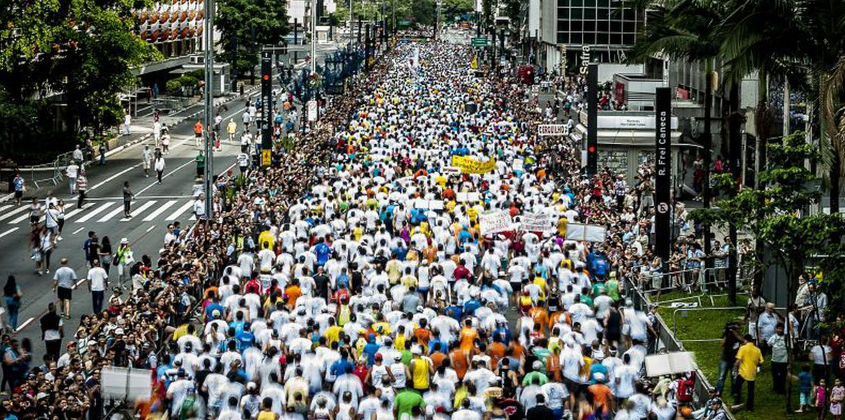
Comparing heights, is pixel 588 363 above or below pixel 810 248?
below

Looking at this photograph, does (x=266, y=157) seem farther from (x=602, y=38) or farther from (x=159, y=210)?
(x=602, y=38)

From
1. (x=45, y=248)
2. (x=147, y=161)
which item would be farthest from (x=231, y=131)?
(x=45, y=248)

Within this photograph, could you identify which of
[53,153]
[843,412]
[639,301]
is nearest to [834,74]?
[843,412]

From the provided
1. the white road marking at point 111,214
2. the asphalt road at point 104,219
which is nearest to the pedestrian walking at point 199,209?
the asphalt road at point 104,219

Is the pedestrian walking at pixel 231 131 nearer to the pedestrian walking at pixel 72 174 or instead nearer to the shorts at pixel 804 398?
the pedestrian walking at pixel 72 174

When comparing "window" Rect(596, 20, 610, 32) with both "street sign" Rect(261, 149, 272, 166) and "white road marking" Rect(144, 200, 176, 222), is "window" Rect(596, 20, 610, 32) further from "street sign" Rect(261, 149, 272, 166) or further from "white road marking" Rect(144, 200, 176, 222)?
"white road marking" Rect(144, 200, 176, 222)

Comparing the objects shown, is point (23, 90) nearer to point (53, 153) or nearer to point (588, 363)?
point (53, 153)
